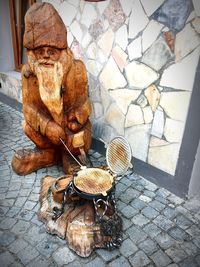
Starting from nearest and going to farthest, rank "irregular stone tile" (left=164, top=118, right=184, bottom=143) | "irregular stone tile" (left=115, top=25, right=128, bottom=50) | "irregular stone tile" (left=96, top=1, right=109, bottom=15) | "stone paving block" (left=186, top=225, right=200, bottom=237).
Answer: "stone paving block" (left=186, top=225, right=200, bottom=237)
"irregular stone tile" (left=164, top=118, right=184, bottom=143)
"irregular stone tile" (left=115, top=25, right=128, bottom=50)
"irregular stone tile" (left=96, top=1, right=109, bottom=15)

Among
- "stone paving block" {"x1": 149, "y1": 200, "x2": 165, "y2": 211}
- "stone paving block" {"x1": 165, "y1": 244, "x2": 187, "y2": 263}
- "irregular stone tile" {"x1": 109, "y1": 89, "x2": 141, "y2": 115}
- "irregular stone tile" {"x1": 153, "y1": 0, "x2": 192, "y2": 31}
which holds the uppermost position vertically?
"irregular stone tile" {"x1": 153, "y1": 0, "x2": 192, "y2": 31}

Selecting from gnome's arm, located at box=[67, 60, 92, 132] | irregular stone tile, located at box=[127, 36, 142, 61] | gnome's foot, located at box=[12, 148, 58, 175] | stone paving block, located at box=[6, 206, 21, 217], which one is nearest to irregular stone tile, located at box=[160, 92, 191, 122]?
irregular stone tile, located at box=[127, 36, 142, 61]

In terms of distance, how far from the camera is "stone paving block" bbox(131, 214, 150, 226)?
3740 mm

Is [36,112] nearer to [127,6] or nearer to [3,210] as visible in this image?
[3,210]

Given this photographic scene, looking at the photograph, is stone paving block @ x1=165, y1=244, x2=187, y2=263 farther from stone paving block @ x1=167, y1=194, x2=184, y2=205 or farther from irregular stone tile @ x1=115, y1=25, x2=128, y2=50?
irregular stone tile @ x1=115, y1=25, x2=128, y2=50

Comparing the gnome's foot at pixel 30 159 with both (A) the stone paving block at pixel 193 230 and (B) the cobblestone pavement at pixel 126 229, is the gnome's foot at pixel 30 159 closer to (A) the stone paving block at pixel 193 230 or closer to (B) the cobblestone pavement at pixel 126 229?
(B) the cobblestone pavement at pixel 126 229

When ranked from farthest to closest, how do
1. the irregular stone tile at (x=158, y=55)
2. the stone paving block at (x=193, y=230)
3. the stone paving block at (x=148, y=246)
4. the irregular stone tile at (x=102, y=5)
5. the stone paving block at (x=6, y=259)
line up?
1. the irregular stone tile at (x=102, y=5)
2. the irregular stone tile at (x=158, y=55)
3. the stone paving block at (x=193, y=230)
4. the stone paving block at (x=148, y=246)
5. the stone paving block at (x=6, y=259)

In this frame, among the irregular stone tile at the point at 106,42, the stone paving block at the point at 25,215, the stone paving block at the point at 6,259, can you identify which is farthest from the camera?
the irregular stone tile at the point at 106,42

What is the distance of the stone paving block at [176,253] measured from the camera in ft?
10.7

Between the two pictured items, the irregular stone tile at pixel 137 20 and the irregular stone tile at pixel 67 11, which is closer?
the irregular stone tile at pixel 137 20

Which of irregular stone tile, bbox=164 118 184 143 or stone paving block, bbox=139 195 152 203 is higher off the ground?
irregular stone tile, bbox=164 118 184 143

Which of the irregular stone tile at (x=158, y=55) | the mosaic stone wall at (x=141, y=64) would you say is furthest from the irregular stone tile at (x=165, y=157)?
the irregular stone tile at (x=158, y=55)

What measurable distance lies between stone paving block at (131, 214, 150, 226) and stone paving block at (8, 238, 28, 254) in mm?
1403

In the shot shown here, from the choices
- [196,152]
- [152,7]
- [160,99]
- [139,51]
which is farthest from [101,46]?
[196,152]
